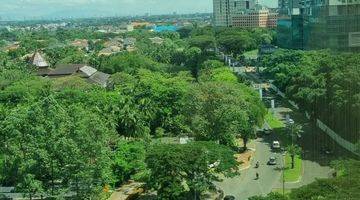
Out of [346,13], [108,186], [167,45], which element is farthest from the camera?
[167,45]

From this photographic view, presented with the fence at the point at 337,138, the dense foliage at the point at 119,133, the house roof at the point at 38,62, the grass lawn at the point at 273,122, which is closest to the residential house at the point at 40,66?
the house roof at the point at 38,62

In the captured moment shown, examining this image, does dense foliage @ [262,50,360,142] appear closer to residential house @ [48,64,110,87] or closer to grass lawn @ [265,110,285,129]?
grass lawn @ [265,110,285,129]

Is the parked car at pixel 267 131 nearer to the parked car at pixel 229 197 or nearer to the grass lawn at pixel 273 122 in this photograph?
the grass lawn at pixel 273 122

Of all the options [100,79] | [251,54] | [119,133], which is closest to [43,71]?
[100,79]

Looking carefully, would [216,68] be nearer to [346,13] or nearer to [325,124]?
[346,13]

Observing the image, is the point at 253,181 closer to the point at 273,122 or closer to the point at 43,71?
the point at 273,122

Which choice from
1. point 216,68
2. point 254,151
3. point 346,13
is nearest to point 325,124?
point 254,151

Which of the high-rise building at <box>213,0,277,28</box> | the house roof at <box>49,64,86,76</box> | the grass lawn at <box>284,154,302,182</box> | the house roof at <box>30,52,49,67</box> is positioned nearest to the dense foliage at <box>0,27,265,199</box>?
the grass lawn at <box>284,154,302,182</box>
